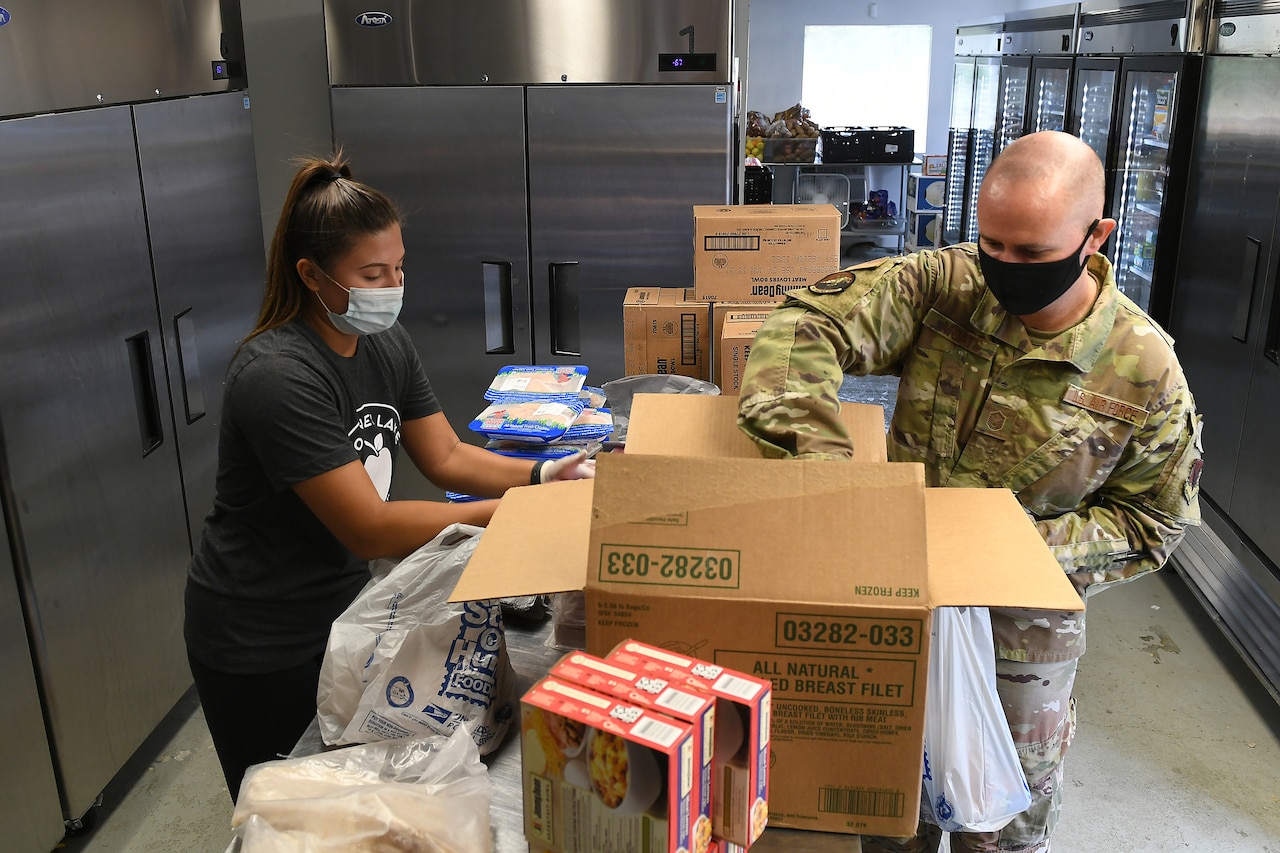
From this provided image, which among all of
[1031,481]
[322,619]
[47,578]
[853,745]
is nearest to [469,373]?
[47,578]

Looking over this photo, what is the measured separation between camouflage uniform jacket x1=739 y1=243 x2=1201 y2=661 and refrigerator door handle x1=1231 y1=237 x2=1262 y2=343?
227 centimetres

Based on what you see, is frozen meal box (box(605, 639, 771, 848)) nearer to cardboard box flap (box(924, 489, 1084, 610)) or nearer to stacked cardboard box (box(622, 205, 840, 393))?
cardboard box flap (box(924, 489, 1084, 610))

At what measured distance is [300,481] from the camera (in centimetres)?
162

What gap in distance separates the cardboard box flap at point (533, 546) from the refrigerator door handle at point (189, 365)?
2.04m

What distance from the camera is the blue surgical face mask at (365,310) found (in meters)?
1.76

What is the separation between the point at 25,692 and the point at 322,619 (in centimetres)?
122

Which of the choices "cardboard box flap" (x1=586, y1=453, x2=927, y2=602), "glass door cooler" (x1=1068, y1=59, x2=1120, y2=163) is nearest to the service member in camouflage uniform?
"cardboard box flap" (x1=586, y1=453, x2=927, y2=602)

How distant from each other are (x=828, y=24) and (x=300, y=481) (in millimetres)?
10001

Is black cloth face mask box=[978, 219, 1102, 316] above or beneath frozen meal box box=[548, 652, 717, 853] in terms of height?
above

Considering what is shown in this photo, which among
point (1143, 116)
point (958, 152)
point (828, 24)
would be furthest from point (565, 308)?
point (828, 24)

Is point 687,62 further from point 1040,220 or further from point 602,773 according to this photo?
point 602,773

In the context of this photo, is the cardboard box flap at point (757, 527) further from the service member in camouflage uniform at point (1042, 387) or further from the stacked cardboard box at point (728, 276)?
the stacked cardboard box at point (728, 276)

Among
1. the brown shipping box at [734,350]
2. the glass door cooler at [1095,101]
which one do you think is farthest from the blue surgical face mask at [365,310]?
the glass door cooler at [1095,101]

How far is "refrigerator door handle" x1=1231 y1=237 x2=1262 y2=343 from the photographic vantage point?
3.66 meters
